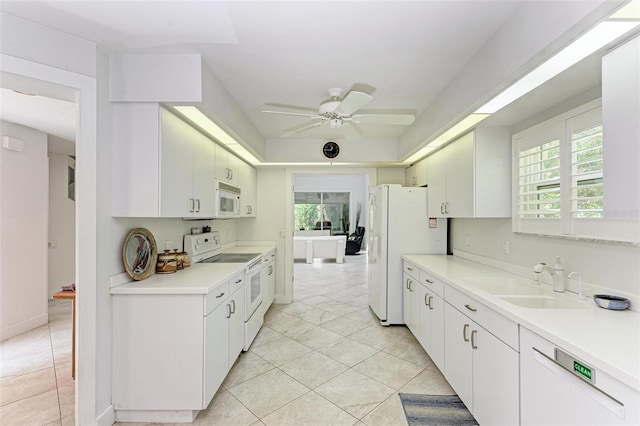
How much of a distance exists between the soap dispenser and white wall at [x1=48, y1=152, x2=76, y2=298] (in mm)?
6136

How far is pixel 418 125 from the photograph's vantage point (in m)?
3.34

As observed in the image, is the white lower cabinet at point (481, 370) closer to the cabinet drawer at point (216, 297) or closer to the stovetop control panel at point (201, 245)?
the cabinet drawer at point (216, 297)

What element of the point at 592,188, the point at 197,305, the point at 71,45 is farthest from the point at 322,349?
the point at 71,45

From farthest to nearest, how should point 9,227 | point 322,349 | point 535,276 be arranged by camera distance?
1. point 9,227
2. point 322,349
3. point 535,276

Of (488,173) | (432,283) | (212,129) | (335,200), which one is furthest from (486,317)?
(335,200)

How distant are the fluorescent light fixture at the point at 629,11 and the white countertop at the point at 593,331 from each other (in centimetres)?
125

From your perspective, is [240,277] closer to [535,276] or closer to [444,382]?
[444,382]

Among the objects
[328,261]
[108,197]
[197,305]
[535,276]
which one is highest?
[108,197]

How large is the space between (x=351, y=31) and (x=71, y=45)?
1715 millimetres

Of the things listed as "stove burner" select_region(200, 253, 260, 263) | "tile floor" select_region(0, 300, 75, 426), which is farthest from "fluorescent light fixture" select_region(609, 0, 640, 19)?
"tile floor" select_region(0, 300, 75, 426)

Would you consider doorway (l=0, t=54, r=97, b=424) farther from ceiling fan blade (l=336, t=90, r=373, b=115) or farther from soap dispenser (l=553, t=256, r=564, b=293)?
soap dispenser (l=553, t=256, r=564, b=293)

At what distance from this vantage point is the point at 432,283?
2699 millimetres

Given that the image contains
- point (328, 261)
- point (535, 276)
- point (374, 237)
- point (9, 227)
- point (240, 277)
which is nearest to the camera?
point (535, 276)

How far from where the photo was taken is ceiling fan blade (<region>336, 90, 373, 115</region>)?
2188mm
